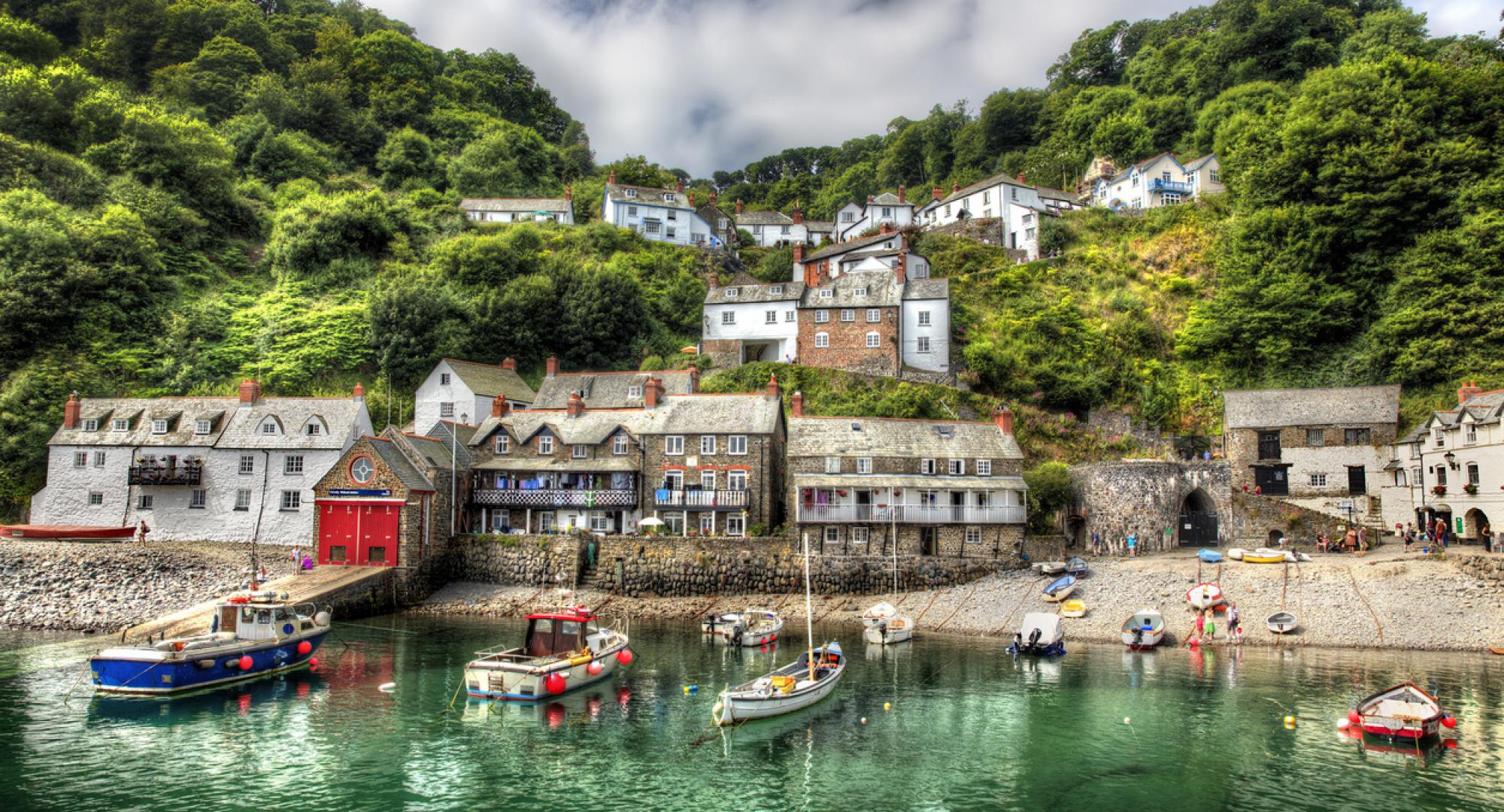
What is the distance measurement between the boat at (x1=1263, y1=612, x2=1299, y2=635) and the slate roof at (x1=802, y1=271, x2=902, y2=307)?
29.6 meters

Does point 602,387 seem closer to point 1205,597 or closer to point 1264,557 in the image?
point 1205,597

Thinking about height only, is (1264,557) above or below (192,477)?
below

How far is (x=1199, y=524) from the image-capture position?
46.7m

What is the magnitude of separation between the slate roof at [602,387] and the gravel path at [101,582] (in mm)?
17796

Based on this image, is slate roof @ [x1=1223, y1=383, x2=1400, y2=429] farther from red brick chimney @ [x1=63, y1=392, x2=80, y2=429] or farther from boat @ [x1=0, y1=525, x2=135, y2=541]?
red brick chimney @ [x1=63, y1=392, x2=80, y2=429]

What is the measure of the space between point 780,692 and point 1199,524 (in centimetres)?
3092

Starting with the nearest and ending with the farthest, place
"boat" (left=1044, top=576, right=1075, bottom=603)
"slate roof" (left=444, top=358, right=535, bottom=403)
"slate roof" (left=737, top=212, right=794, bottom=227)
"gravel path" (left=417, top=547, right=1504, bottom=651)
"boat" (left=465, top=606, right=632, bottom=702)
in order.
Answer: "boat" (left=465, top=606, right=632, bottom=702)
"gravel path" (left=417, top=547, right=1504, bottom=651)
"boat" (left=1044, top=576, right=1075, bottom=603)
"slate roof" (left=444, top=358, right=535, bottom=403)
"slate roof" (left=737, top=212, right=794, bottom=227)

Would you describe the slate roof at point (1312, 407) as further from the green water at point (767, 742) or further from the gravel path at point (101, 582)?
the gravel path at point (101, 582)

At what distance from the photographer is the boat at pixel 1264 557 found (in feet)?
131

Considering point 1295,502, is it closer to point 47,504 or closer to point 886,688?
point 886,688

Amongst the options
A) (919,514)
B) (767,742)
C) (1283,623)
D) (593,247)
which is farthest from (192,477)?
(1283,623)

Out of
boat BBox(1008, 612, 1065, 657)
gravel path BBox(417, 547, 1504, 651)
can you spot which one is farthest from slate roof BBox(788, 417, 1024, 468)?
boat BBox(1008, 612, 1065, 657)

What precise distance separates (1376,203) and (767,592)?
44099 mm

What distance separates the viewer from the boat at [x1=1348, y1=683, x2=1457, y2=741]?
22.4 metres
